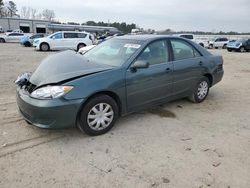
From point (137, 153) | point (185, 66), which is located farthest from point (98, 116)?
point (185, 66)

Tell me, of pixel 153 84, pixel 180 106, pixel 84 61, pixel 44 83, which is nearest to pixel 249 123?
pixel 180 106

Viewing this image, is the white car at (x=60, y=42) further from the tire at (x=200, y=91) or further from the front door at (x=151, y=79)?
the front door at (x=151, y=79)

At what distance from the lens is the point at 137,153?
3.34m

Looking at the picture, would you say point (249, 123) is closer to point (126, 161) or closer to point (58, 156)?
point (126, 161)

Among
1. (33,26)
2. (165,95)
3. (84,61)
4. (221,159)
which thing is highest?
(33,26)

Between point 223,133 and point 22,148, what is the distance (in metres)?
3.16

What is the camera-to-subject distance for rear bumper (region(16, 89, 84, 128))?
3.28 meters

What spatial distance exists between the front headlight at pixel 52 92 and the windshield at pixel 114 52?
0.99 meters

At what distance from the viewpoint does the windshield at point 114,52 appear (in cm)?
411

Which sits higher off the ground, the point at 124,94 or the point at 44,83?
the point at 44,83

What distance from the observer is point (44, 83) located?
3488mm

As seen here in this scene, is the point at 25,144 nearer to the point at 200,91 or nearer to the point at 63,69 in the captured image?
the point at 63,69

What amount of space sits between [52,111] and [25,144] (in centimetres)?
69

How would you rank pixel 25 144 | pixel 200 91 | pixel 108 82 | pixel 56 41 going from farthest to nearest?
pixel 56 41, pixel 200 91, pixel 108 82, pixel 25 144
